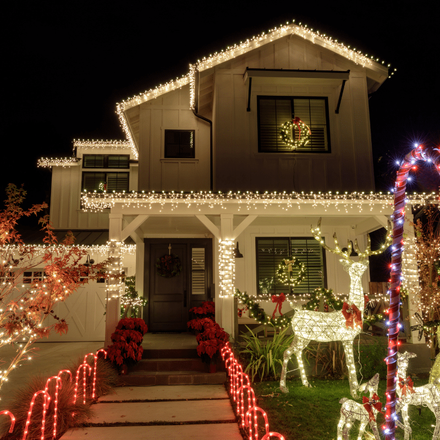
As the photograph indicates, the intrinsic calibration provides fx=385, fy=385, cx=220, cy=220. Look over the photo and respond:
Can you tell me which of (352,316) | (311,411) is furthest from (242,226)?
(311,411)

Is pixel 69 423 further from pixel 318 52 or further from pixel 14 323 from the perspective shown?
pixel 318 52

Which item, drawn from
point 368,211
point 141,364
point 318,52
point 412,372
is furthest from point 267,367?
point 318,52

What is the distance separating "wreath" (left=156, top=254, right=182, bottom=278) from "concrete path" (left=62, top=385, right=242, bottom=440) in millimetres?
4662

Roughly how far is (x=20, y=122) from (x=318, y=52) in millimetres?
23180

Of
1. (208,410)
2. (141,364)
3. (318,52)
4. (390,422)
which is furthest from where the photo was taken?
(318,52)

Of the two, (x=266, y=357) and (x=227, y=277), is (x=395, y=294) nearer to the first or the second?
(x=266, y=357)

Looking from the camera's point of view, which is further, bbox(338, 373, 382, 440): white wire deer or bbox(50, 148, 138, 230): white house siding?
bbox(50, 148, 138, 230): white house siding

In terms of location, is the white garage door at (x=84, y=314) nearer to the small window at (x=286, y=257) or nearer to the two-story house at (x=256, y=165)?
the two-story house at (x=256, y=165)

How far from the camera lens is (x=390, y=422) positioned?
3.07 m

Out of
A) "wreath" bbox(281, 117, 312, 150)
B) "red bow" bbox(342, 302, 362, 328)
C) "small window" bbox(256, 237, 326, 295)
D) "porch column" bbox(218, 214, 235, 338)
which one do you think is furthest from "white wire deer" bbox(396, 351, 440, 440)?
"wreath" bbox(281, 117, 312, 150)

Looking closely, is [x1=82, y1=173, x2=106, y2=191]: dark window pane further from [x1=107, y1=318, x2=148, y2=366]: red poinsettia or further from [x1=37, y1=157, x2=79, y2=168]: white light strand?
[x1=107, y1=318, x2=148, y2=366]: red poinsettia

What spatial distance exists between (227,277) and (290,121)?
4597 millimetres

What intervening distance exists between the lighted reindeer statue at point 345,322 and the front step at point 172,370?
1.64m

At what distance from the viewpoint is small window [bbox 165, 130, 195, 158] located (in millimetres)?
11422
